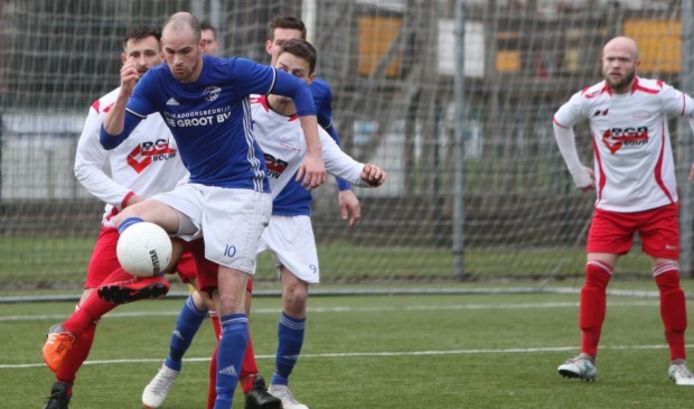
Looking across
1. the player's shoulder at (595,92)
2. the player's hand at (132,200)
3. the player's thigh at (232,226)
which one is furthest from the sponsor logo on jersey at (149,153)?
the player's shoulder at (595,92)

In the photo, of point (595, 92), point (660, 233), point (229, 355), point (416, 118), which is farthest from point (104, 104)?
point (416, 118)

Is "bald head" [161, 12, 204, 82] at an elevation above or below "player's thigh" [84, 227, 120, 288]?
above

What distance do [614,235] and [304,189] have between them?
2091mm

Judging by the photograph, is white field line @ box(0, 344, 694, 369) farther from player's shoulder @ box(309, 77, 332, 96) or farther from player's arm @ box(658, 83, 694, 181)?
player's shoulder @ box(309, 77, 332, 96)

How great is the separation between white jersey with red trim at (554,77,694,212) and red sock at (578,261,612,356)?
39 centimetres

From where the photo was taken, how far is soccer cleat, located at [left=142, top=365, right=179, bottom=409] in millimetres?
6832

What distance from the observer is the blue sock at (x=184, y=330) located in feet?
23.3

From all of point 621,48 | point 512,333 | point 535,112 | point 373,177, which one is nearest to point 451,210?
point 535,112

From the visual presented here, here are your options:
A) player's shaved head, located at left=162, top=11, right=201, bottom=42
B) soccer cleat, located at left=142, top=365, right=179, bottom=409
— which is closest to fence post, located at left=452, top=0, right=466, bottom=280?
soccer cleat, located at left=142, top=365, right=179, bottom=409

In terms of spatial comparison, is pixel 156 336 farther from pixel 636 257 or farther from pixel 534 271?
pixel 636 257

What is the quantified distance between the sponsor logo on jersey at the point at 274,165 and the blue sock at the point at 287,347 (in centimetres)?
75

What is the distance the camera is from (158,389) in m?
6.93

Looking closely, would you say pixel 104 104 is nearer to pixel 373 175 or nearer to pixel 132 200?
pixel 132 200

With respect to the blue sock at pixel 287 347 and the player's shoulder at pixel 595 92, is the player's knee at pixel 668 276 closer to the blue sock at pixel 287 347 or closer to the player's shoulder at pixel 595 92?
the player's shoulder at pixel 595 92
